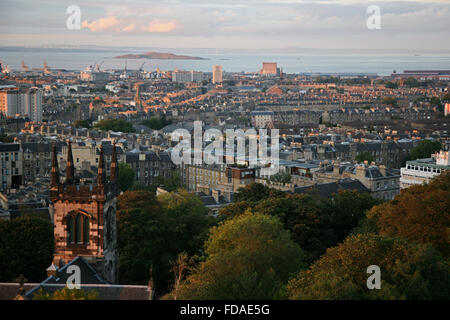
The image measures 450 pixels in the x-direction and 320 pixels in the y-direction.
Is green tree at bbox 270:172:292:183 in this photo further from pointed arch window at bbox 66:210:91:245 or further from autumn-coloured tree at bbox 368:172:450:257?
pointed arch window at bbox 66:210:91:245

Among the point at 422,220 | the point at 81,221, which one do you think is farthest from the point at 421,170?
the point at 81,221

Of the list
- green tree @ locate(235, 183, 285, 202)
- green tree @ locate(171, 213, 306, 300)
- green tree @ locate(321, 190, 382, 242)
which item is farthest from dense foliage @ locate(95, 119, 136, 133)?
green tree @ locate(171, 213, 306, 300)

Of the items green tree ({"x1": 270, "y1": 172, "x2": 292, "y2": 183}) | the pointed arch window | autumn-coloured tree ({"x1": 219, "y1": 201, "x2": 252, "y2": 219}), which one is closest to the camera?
the pointed arch window

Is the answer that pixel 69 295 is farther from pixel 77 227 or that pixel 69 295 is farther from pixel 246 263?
pixel 246 263
